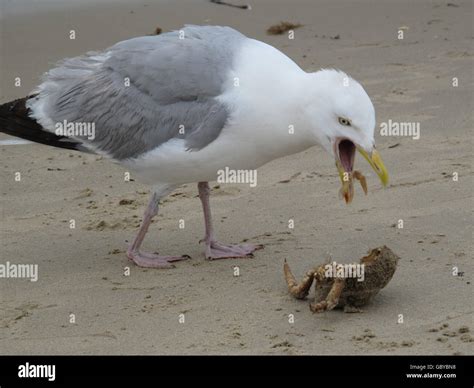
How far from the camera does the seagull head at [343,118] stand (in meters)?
5.75

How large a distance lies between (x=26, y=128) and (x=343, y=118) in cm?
225

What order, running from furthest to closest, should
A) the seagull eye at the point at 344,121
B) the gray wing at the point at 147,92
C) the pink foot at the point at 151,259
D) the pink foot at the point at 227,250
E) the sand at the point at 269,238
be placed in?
the pink foot at the point at 227,250 < the pink foot at the point at 151,259 < the gray wing at the point at 147,92 < the seagull eye at the point at 344,121 < the sand at the point at 269,238

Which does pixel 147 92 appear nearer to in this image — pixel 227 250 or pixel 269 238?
pixel 227 250

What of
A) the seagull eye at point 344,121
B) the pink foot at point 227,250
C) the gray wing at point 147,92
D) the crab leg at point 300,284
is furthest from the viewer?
the pink foot at point 227,250

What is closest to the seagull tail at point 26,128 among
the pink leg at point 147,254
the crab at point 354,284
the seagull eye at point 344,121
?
the pink leg at point 147,254

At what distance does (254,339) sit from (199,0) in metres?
8.31

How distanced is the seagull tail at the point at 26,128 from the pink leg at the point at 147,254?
1.83 ft

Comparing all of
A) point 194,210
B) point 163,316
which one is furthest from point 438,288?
point 194,210

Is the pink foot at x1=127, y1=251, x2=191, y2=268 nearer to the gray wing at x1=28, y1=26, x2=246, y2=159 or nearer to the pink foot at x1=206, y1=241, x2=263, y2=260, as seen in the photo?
the pink foot at x1=206, y1=241, x2=263, y2=260

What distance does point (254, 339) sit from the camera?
5.31 m

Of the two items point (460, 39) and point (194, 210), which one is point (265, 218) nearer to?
point (194, 210)

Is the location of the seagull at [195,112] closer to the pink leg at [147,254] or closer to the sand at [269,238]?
the pink leg at [147,254]

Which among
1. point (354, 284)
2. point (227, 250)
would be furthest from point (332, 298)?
point (227, 250)
